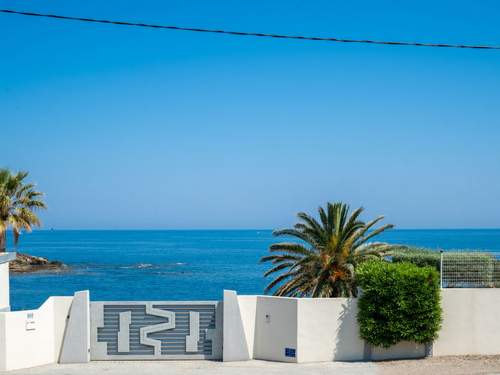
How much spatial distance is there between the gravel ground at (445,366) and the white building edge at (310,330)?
38 centimetres

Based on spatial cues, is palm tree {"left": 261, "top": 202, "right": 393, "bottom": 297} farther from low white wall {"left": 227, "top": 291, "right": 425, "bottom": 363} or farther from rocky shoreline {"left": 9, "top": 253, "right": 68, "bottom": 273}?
rocky shoreline {"left": 9, "top": 253, "right": 68, "bottom": 273}

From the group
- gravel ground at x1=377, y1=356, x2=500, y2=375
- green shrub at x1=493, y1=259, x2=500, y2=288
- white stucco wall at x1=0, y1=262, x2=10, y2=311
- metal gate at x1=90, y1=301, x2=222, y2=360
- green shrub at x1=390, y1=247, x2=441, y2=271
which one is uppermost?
green shrub at x1=390, y1=247, x2=441, y2=271

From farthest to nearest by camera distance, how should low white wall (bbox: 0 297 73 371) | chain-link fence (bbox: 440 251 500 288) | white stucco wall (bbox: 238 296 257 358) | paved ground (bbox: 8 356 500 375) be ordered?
chain-link fence (bbox: 440 251 500 288) → white stucco wall (bbox: 238 296 257 358) → low white wall (bbox: 0 297 73 371) → paved ground (bbox: 8 356 500 375)

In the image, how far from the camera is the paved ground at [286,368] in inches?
671

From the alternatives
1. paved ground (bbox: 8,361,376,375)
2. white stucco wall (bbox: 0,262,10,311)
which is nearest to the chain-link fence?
paved ground (bbox: 8,361,376,375)

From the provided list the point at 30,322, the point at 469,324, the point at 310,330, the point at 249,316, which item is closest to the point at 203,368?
the point at 249,316

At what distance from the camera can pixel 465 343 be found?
1856 cm

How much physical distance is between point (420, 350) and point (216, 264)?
292 ft

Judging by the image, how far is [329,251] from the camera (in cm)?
2508

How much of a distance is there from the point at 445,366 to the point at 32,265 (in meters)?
86.8

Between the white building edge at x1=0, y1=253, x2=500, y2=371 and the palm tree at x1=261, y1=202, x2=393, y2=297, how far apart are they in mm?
5936

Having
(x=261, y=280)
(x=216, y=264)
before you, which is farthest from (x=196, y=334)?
(x=216, y=264)

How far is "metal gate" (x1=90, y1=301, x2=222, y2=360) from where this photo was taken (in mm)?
18609

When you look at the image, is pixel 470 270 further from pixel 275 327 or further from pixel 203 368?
pixel 203 368
